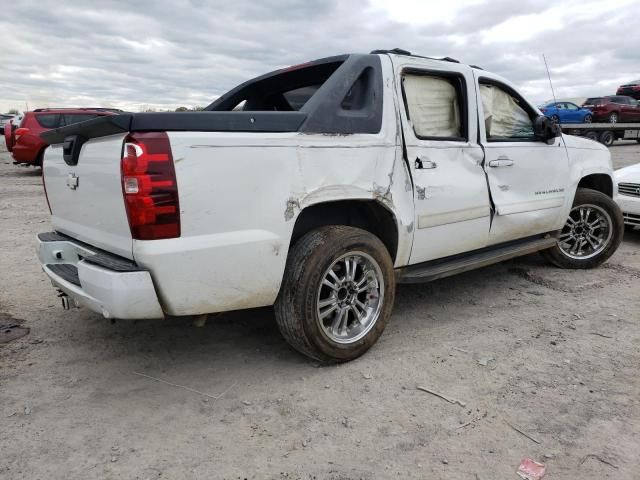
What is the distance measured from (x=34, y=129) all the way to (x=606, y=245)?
12.7 m

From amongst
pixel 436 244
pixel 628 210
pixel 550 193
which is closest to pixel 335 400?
pixel 436 244

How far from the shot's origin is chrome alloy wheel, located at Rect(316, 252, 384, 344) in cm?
306

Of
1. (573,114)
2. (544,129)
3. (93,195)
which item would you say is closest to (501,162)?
(544,129)

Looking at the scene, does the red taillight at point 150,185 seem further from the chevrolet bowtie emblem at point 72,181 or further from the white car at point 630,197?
the white car at point 630,197

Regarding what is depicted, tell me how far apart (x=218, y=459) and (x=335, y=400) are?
73 cm

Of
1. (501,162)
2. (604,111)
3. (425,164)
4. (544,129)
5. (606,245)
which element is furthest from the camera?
(604,111)

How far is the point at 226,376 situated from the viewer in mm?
3039

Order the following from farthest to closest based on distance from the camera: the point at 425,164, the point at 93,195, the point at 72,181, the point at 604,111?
the point at 604,111 < the point at 425,164 < the point at 72,181 < the point at 93,195

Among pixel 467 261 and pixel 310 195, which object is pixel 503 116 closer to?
pixel 467 261

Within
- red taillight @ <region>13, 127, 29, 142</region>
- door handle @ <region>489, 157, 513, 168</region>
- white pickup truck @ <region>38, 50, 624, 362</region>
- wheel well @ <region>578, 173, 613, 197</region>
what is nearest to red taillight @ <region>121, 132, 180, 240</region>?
white pickup truck @ <region>38, 50, 624, 362</region>

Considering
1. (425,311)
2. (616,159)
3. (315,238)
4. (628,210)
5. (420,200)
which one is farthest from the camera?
(616,159)

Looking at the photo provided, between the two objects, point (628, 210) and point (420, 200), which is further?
point (628, 210)

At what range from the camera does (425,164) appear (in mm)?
3389

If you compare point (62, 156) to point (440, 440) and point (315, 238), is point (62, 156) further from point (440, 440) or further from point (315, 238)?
point (440, 440)
